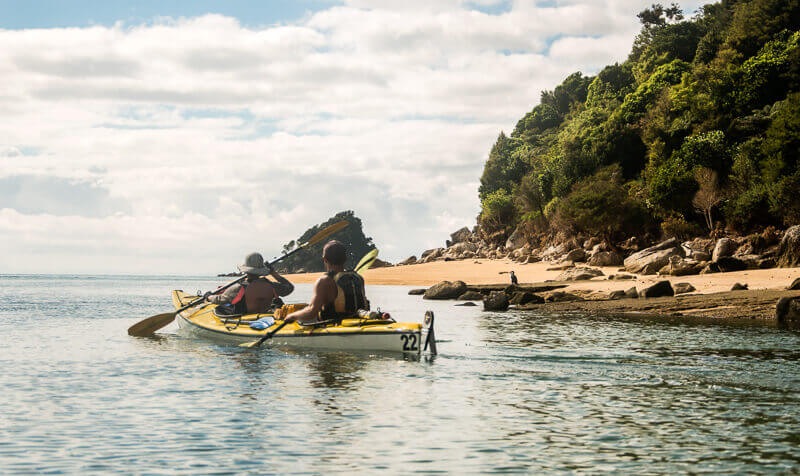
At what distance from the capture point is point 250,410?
9.06 meters

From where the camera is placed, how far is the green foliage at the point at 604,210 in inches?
1941

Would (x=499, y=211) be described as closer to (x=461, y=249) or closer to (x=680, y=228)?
(x=461, y=249)

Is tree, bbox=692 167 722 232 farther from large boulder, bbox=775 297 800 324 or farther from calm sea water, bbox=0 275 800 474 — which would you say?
calm sea water, bbox=0 275 800 474

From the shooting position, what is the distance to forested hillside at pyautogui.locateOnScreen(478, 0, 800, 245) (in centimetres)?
4162

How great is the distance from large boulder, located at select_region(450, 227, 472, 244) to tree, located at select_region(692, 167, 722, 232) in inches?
2168

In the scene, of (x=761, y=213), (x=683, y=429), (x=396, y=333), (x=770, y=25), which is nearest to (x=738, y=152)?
(x=761, y=213)

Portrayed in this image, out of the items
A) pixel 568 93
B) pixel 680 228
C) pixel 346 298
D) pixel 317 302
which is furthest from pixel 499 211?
pixel 317 302

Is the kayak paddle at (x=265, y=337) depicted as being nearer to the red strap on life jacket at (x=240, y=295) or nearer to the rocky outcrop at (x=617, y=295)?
the red strap on life jacket at (x=240, y=295)

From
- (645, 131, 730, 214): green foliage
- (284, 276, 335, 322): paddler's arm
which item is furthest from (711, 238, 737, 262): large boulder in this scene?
(284, 276, 335, 322): paddler's arm

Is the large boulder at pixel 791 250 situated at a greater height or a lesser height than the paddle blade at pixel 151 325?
greater

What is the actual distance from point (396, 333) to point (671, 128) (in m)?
44.2

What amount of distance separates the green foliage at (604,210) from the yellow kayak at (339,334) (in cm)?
3753

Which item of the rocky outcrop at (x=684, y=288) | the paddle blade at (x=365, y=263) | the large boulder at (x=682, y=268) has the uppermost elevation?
the paddle blade at (x=365, y=263)

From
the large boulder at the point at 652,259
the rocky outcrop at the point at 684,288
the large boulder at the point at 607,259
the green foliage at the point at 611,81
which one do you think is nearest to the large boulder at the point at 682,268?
the large boulder at the point at 652,259
